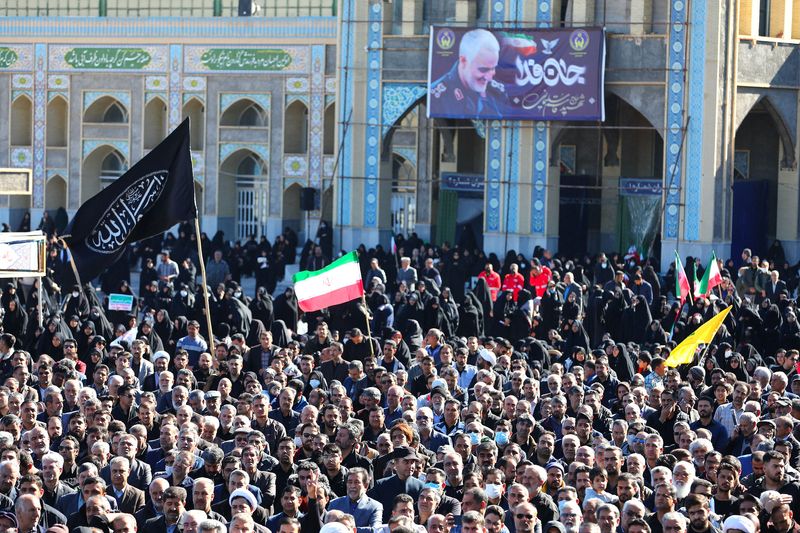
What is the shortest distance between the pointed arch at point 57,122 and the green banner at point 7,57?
1206mm

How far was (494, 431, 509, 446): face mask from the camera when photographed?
11055 mm

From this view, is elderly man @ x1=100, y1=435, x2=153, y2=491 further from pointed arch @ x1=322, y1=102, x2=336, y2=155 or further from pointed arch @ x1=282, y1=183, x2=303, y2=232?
pointed arch @ x1=282, y1=183, x2=303, y2=232

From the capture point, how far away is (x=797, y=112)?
27.7 meters

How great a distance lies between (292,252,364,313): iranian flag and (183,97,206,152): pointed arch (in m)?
19.0

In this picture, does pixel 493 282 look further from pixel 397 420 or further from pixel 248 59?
pixel 248 59

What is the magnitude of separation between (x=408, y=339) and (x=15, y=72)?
20.3 metres

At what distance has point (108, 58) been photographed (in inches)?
1359

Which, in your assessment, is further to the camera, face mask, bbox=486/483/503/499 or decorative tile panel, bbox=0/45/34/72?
decorative tile panel, bbox=0/45/34/72

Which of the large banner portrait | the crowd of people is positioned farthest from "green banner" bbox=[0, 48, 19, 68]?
the crowd of people

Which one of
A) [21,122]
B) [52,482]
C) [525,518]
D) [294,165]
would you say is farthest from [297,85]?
[525,518]

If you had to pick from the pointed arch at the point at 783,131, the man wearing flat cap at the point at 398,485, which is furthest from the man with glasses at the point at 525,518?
the pointed arch at the point at 783,131

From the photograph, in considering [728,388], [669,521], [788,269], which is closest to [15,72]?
[788,269]

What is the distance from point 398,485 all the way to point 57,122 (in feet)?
89.7

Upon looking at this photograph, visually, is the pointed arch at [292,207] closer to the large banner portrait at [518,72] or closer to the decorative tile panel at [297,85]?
the decorative tile panel at [297,85]
